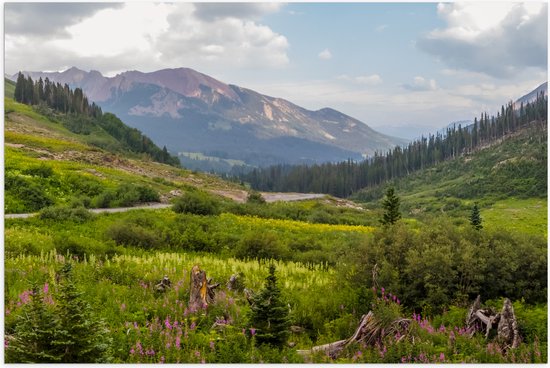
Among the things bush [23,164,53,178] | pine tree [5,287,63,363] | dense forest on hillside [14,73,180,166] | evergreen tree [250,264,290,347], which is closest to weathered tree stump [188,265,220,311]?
evergreen tree [250,264,290,347]

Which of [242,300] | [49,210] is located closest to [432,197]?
[49,210]

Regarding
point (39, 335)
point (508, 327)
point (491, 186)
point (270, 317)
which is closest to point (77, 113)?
point (491, 186)

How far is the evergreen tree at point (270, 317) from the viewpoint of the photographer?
8688 mm

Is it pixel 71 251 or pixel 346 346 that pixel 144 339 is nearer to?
pixel 346 346

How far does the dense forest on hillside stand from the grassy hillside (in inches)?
2676

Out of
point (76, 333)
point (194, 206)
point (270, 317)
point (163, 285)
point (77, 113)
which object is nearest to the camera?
point (76, 333)

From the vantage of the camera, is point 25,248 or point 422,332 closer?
point 422,332

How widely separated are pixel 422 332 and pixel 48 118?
13616cm

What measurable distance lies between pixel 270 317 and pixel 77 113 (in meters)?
160

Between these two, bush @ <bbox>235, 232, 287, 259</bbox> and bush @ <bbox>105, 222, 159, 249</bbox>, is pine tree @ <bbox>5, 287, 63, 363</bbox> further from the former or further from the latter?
bush @ <bbox>235, 232, 287, 259</bbox>

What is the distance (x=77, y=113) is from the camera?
153 m

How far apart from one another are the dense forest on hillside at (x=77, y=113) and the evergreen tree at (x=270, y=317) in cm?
12993

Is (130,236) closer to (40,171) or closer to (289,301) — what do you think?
(289,301)

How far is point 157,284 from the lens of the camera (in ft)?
41.1
